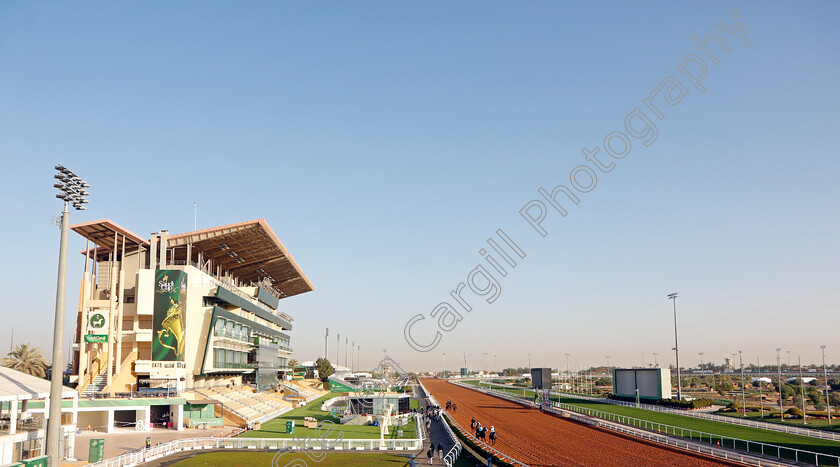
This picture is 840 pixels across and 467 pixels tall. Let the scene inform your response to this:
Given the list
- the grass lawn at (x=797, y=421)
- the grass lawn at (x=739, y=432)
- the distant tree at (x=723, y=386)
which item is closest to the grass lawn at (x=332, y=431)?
the grass lawn at (x=739, y=432)

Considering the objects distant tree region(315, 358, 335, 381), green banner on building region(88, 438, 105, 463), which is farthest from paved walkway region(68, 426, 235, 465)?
distant tree region(315, 358, 335, 381)

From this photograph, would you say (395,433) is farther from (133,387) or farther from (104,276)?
(104,276)

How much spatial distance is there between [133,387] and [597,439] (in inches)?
1619

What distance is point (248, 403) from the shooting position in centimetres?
6619

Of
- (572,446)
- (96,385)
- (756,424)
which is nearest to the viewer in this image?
(572,446)

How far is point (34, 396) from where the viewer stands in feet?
98.4

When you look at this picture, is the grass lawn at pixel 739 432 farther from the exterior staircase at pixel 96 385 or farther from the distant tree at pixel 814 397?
the exterior staircase at pixel 96 385

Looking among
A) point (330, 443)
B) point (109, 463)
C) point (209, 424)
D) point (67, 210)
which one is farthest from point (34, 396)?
point (209, 424)

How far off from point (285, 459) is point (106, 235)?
37689 millimetres

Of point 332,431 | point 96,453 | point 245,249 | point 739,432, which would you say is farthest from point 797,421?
point 245,249

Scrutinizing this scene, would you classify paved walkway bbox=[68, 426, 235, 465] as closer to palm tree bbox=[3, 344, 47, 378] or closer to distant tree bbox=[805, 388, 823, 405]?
palm tree bbox=[3, 344, 47, 378]

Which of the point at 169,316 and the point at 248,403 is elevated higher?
the point at 169,316

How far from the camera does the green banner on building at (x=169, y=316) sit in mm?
59844

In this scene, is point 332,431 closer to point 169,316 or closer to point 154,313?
point 169,316
